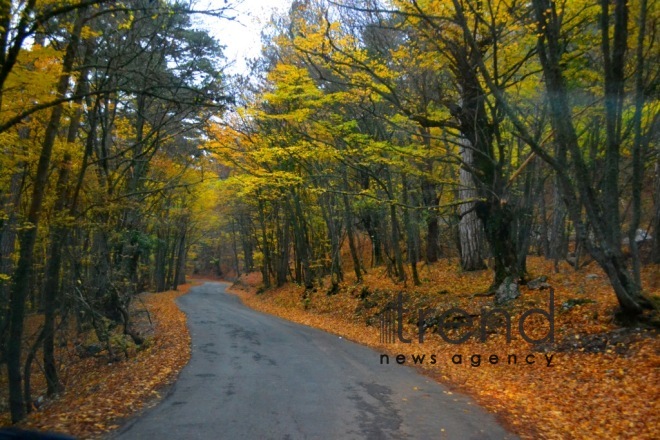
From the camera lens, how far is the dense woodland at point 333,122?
9234 mm

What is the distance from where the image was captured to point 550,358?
9.73 metres

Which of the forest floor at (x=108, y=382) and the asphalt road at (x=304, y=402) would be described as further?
the forest floor at (x=108, y=382)

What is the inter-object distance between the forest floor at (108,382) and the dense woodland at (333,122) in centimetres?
74

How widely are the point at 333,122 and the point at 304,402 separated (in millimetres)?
13044

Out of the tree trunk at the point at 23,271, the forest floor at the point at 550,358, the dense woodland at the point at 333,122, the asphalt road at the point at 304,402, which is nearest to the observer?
the asphalt road at the point at 304,402

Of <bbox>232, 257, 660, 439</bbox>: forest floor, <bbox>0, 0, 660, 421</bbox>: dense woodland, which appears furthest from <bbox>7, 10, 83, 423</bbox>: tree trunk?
<bbox>232, 257, 660, 439</bbox>: forest floor

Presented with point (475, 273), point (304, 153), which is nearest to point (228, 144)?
point (304, 153)

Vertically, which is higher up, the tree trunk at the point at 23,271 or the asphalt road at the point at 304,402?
the tree trunk at the point at 23,271

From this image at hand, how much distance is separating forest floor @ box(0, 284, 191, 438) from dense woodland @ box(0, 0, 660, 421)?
0.74 metres

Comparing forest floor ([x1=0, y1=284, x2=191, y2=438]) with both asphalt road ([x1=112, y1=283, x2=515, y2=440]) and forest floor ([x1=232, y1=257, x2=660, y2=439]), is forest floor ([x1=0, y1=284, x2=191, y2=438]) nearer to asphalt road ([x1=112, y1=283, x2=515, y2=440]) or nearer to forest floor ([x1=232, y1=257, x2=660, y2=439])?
asphalt road ([x1=112, y1=283, x2=515, y2=440])

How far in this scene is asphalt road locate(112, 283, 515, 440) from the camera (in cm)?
614

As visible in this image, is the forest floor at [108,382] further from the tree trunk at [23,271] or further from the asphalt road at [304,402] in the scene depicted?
the tree trunk at [23,271]

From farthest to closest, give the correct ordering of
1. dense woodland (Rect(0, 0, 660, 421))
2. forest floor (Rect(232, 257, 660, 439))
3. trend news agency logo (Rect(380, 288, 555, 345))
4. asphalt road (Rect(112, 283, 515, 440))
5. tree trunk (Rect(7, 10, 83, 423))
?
trend news agency logo (Rect(380, 288, 555, 345))
dense woodland (Rect(0, 0, 660, 421))
tree trunk (Rect(7, 10, 83, 423))
forest floor (Rect(232, 257, 660, 439))
asphalt road (Rect(112, 283, 515, 440))

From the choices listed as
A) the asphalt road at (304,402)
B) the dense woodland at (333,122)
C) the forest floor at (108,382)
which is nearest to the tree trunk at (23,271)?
the dense woodland at (333,122)
